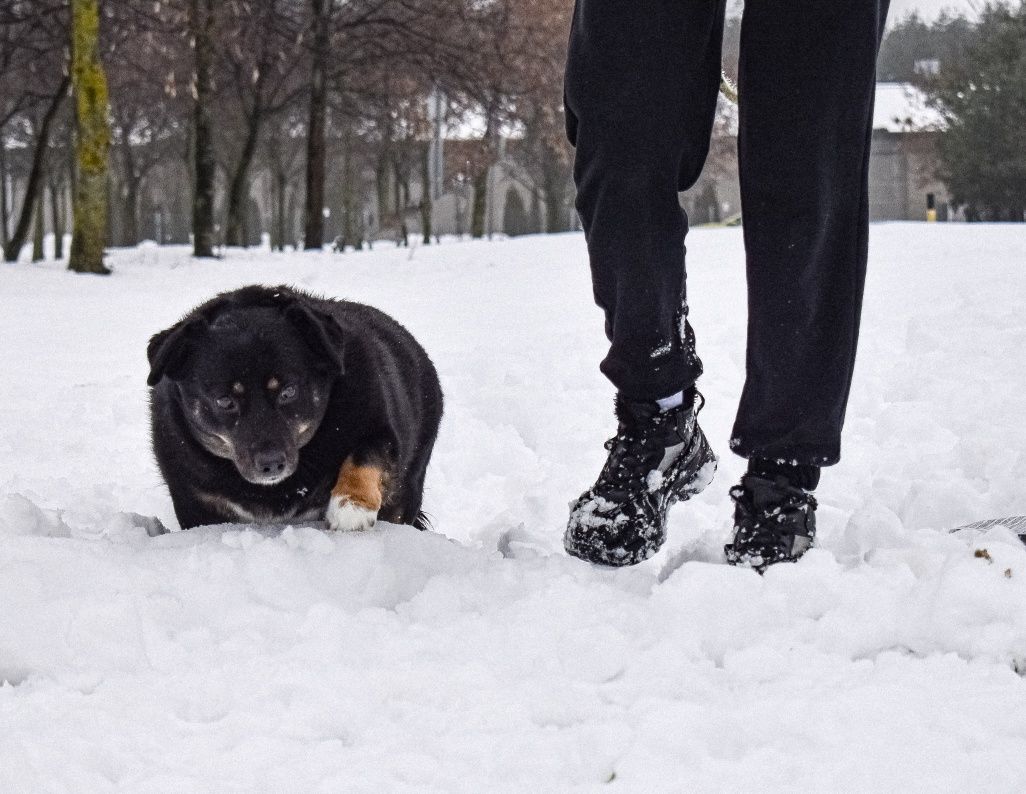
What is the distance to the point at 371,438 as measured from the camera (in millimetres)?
3561

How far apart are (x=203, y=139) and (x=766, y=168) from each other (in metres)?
21.1

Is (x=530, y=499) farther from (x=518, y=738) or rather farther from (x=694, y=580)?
(x=518, y=738)

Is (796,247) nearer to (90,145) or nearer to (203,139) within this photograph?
(90,145)

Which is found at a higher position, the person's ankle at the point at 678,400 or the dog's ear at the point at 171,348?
the dog's ear at the point at 171,348

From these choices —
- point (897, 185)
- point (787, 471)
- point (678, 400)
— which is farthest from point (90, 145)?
point (897, 185)

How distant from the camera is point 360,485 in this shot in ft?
11.1

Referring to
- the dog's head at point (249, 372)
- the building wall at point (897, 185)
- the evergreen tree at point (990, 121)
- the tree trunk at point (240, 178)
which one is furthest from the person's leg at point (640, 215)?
the building wall at point (897, 185)

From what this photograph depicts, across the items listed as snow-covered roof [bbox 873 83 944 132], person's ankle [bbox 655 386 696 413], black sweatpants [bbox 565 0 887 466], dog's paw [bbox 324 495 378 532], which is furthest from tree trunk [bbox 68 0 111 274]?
snow-covered roof [bbox 873 83 944 132]

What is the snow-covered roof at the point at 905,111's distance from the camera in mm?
55781

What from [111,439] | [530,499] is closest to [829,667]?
[530,499]

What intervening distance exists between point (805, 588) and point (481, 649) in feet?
2.24

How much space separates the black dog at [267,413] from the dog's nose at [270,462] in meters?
0.05

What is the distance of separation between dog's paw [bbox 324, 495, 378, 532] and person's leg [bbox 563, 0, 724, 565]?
62cm

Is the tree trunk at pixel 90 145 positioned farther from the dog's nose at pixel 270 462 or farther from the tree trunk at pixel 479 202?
the tree trunk at pixel 479 202
